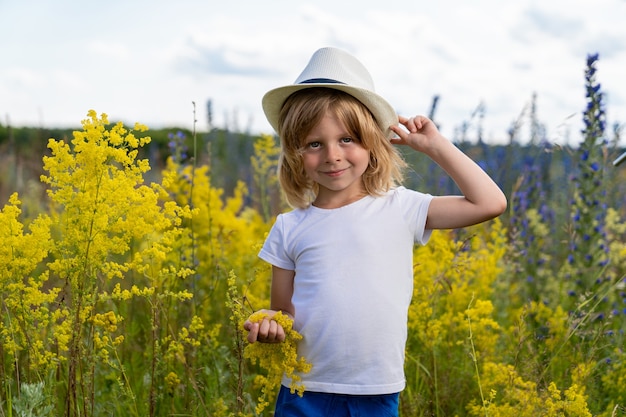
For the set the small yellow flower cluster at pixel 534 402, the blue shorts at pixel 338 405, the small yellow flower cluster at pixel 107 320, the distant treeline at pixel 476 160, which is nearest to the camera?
the blue shorts at pixel 338 405

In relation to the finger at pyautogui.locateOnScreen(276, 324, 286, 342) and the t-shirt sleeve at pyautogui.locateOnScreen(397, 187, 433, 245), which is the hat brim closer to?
the t-shirt sleeve at pyautogui.locateOnScreen(397, 187, 433, 245)

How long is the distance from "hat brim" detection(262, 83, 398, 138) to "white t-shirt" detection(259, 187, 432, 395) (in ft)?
0.92

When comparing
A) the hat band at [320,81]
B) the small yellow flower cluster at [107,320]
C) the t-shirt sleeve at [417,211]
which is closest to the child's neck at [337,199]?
the t-shirt sleeve at [417,211]

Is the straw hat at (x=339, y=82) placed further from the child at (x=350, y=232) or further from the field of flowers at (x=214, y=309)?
the field of flowers at (x=214, y=309)

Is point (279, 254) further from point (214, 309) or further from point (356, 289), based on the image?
point (214, 309)

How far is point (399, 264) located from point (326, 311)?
0.30m

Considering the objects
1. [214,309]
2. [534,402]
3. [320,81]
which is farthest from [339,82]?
[214,309]

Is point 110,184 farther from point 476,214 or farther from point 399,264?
point 476,214

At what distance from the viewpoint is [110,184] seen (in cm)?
249

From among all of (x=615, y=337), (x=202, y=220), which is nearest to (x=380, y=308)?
(x=615, y=337)

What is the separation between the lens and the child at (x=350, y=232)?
8.00 ft

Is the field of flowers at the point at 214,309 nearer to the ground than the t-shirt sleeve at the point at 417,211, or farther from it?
nearer to the ground

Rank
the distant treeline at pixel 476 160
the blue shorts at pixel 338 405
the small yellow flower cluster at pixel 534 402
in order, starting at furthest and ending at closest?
the distant treeline at pixel 476 160, the small yellow flower cluster at pixel 534 402, the blue shorts at pixel 338 405

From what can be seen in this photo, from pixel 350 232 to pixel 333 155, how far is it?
26 cm
